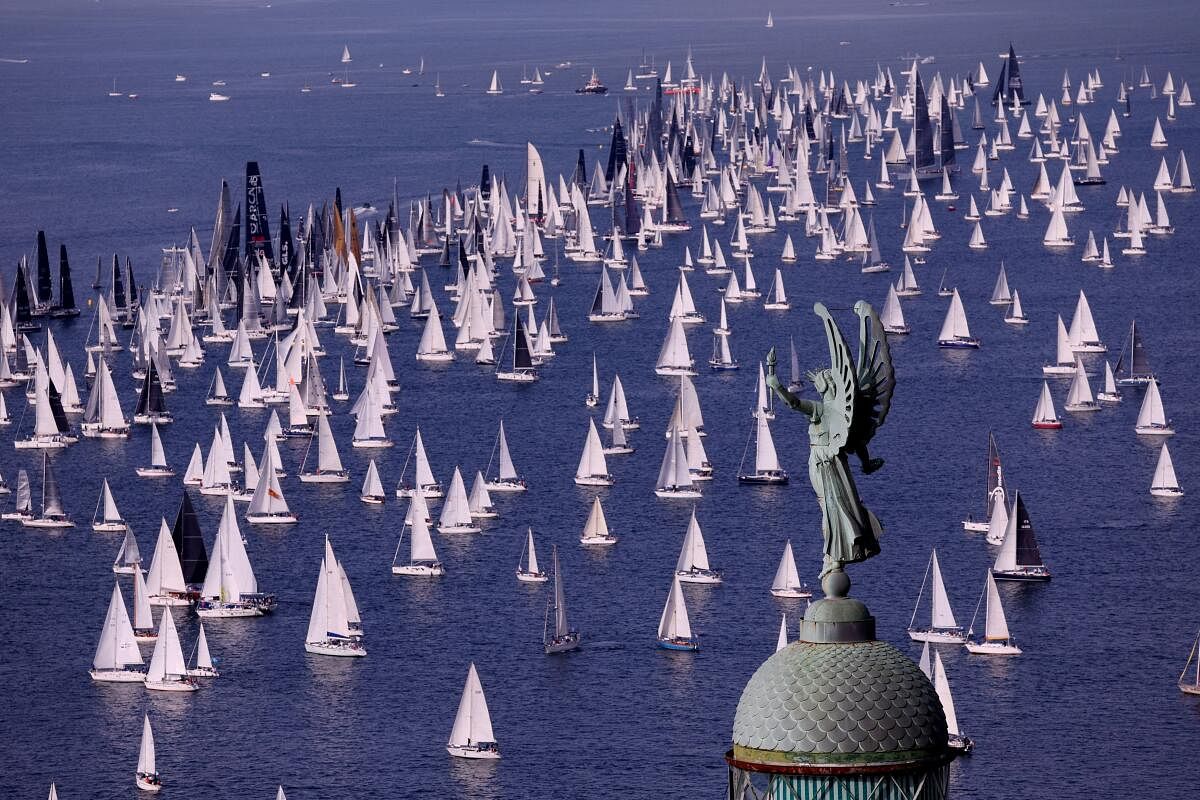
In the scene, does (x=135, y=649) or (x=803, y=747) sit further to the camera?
(x=135, y=649)

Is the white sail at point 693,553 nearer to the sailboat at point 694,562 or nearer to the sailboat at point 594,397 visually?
the sailboat at point 694,562

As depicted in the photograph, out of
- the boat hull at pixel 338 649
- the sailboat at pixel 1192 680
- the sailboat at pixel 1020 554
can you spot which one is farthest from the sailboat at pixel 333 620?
the sailboat at pixel 1192 680

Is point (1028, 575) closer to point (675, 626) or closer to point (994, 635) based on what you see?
point (994, 635)

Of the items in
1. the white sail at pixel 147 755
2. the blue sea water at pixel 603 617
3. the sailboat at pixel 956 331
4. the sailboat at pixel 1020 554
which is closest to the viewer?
the white sail at pixel 147 755

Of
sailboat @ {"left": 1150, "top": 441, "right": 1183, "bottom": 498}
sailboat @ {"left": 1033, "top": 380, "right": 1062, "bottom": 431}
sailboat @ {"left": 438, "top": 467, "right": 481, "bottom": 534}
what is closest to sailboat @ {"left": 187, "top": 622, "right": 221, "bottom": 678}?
sailboat @ {"left": 438, "top": 467, "right": 481, "bottom": 534}

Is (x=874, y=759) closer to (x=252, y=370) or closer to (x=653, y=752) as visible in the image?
(x=653, y=752)

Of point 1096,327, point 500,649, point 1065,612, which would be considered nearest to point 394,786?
point 500,649

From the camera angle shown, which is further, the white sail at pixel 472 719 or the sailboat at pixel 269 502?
the sailboat at pixel 269 502
